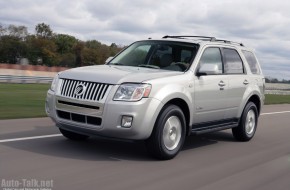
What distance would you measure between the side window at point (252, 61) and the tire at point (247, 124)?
790mm

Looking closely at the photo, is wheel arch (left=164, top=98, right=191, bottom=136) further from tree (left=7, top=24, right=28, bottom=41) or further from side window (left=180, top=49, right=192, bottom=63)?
tree (left=7, top=24, right=28, bottom=41)

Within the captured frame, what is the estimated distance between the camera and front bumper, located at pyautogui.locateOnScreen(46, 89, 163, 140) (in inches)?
255

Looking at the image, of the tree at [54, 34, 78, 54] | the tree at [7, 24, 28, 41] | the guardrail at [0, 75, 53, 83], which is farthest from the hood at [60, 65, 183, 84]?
the tree at [54, 34, 78, 54]

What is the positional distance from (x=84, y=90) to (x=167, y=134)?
1.45 m

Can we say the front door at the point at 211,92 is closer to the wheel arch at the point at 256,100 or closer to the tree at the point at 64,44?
the wheel arch at the point at 256,100

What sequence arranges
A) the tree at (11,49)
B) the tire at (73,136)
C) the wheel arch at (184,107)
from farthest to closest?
the tree at (11,49)
the tire at (73,136)
the wheel arch at (184,107)

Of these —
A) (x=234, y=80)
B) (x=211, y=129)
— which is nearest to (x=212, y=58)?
(x=234, y=80)

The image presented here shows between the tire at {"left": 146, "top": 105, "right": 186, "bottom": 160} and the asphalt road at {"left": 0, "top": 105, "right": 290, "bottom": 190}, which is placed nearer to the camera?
the asphalt road at {"left": 0, "top": 105, "right": 290, "bottom": 190}

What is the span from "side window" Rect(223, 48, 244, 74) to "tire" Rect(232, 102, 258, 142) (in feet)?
2.71

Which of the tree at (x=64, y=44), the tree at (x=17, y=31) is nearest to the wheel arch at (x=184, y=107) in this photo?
the tree at (x=17, y=31)

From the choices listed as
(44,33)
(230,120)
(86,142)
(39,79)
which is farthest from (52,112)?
(44,33)

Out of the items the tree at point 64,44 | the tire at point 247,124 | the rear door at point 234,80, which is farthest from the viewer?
the tree at point 64,44

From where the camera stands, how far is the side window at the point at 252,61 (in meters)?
9.90

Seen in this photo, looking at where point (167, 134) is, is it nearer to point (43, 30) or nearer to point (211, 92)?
point (211, 92)
